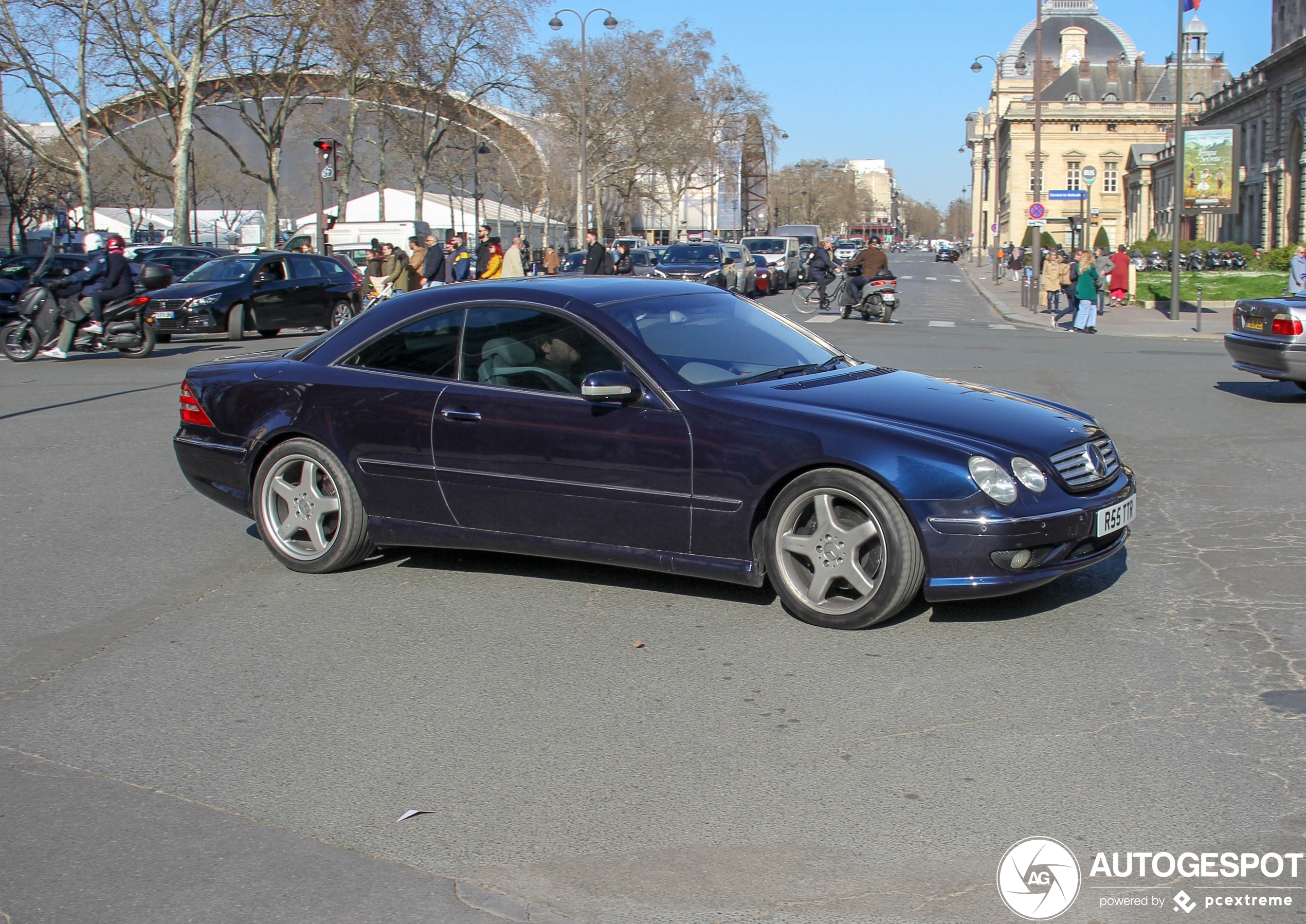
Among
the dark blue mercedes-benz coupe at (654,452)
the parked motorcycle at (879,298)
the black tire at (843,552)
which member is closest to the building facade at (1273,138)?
the parked motorcycle at (879,298)

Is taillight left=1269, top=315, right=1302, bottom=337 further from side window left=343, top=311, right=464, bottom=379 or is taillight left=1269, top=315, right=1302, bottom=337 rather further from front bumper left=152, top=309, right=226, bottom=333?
front bumper left=152, top=309, right=226, bottom=333

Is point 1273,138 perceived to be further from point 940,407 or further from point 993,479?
point 993,479

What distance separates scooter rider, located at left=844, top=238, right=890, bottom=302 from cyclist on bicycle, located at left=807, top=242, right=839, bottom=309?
217 cm

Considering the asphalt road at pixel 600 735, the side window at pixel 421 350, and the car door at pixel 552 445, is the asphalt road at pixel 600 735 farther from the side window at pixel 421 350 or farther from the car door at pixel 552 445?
the side window at pixel 421 350

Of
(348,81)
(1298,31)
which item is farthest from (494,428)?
(1298,31)

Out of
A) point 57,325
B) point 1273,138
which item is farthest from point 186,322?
point 1273,138

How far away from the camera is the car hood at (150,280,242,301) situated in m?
22.4

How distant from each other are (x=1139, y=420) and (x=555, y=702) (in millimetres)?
8935

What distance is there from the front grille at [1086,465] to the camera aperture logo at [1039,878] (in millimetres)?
2238

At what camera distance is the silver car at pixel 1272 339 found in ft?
42.6

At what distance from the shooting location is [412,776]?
4047mm

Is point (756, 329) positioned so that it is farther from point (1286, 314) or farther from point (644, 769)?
point (1286, 314)

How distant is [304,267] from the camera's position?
79.6 ft

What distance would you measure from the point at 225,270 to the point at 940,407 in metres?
20.2
